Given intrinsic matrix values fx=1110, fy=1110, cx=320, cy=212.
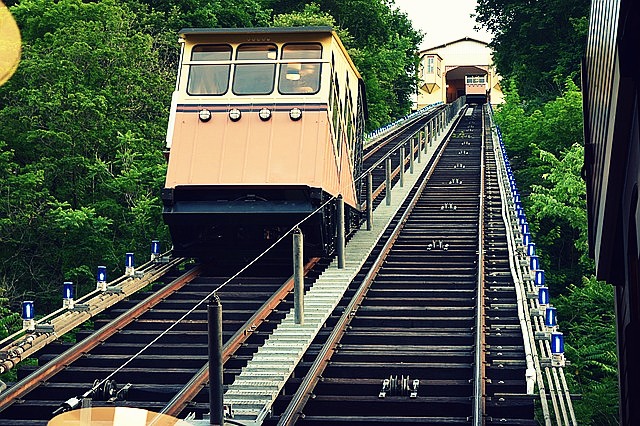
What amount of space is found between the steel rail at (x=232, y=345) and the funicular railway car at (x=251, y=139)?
116 cm

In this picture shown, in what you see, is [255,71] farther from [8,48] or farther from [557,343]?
[8,48]

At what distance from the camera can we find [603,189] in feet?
25.4

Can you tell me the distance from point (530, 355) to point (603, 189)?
154 inches

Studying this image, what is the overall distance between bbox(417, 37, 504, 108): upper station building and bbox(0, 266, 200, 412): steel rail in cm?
9784

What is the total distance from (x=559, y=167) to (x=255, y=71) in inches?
539

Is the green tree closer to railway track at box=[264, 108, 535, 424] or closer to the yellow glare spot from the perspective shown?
railway track at box=[264, 108, 535, 424]

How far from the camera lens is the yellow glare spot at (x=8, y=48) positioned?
6727mm

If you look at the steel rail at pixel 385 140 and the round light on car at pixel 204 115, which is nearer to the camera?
the round light on car at pixel 204 115

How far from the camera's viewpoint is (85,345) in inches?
504

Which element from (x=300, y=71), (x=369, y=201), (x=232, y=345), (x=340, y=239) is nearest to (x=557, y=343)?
(x=232, y=345)

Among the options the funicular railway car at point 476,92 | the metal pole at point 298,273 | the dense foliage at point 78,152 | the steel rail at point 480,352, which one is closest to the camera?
the steel rail at point 480,352

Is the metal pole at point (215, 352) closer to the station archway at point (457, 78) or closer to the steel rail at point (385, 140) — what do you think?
the steel rail at point (385, 140)

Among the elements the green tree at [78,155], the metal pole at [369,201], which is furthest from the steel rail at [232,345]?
the green tree at [78,155]

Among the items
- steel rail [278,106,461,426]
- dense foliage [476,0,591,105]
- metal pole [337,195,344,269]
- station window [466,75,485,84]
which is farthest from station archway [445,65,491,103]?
metal pole [337,195,344,269]
